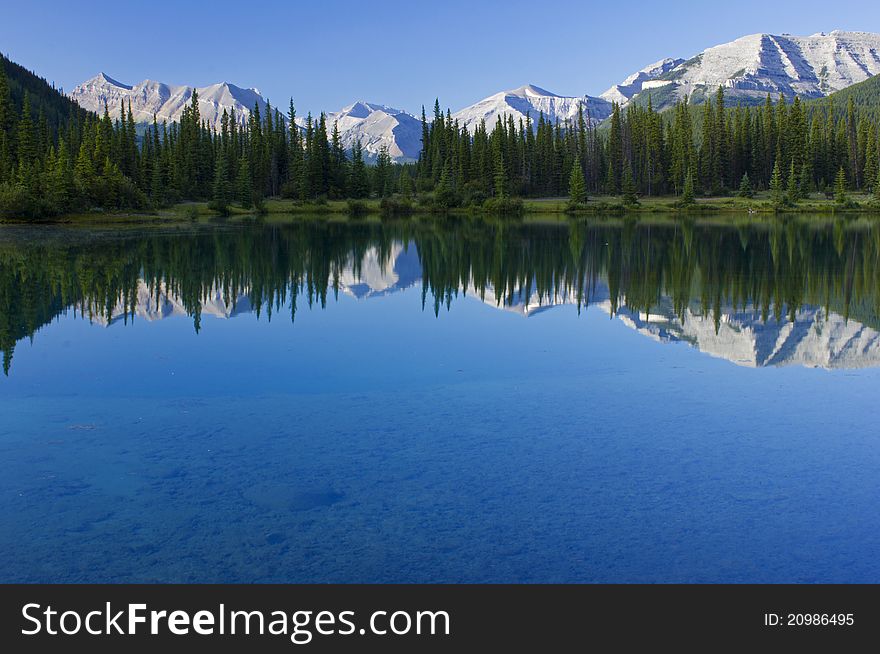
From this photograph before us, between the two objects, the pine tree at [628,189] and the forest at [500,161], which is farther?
the pine tree at [628,189]

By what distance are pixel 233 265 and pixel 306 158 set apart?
96804 mm

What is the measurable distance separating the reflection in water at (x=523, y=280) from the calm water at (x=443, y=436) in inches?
10.2

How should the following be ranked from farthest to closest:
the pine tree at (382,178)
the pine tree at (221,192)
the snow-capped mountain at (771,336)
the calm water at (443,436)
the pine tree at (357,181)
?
the pine tree at (382,178) < the pine tree at (357,181) < the pine tree at (221,192) < the snow-capped mountain at (771,336) < the calm water at (443,436)

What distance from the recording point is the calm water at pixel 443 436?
26.3ft

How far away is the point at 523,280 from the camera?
32812mm

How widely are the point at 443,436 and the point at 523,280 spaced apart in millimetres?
21352

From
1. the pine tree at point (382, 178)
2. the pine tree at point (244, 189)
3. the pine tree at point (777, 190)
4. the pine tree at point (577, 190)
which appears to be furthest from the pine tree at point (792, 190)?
the pine tree at point (244, 189)

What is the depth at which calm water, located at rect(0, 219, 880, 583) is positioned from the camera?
8.01 meters

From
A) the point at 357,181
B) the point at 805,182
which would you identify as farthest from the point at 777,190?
the point at 357,181

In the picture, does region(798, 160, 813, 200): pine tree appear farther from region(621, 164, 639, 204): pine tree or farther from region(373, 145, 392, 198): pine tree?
region(373, 145, 392, 198): pine tree

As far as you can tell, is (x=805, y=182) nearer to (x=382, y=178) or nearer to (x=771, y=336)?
(x=382, y=178)

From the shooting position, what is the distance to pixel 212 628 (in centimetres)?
668

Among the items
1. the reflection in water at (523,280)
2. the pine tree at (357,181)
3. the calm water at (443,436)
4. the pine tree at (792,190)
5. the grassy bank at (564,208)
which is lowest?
the calm water at (443,436)

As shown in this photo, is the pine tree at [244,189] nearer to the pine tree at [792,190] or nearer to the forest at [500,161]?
the forest at [500,161]
